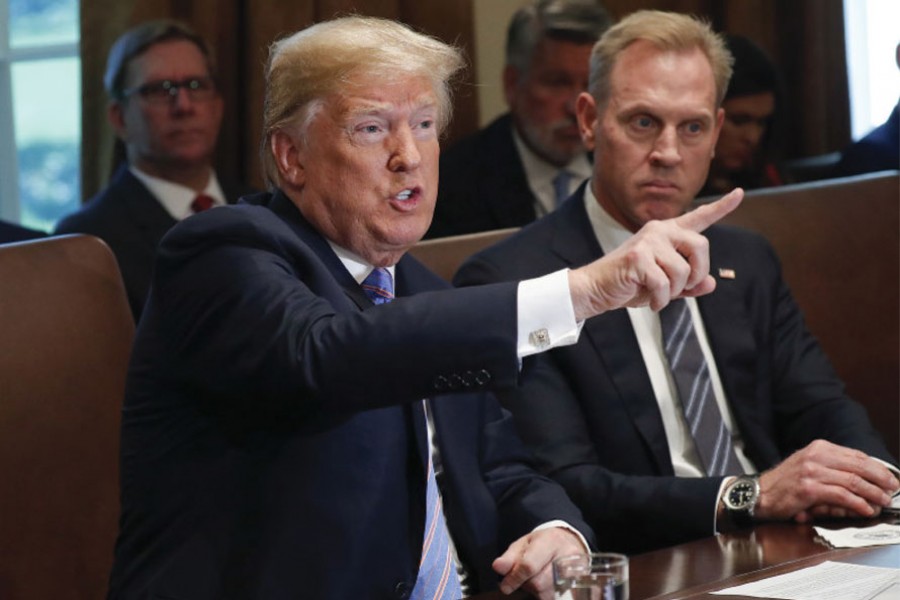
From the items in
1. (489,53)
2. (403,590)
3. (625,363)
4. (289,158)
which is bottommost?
(403,590)

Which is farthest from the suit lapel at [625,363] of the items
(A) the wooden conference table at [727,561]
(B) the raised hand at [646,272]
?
(B) the raised hand at [646,272]

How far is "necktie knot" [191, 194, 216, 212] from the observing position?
3.65 m

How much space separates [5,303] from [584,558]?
118cm

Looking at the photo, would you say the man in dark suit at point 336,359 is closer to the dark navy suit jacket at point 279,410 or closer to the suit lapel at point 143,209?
the dark navy suit jacket at point 279,410

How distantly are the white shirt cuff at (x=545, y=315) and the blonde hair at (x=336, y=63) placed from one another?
1.41 ft

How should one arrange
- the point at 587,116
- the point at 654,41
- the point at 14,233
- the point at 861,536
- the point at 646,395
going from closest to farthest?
the point at 861,536 < the point at 646,395 < the point at 654,41 < the point at 587,116 < the point at 14,233

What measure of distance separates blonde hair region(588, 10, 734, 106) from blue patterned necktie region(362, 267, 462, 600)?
2.96 feet

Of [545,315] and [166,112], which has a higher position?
[166,112]

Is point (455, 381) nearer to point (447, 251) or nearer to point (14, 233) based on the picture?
point (447, 251)

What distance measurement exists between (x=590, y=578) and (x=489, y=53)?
117 inches

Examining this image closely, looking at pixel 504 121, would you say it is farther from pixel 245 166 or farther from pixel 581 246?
pixel 581 246

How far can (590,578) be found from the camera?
147cm

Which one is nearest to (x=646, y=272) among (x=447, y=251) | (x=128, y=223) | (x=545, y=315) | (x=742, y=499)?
(x=545, y=315)

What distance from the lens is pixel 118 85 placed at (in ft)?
12.1
